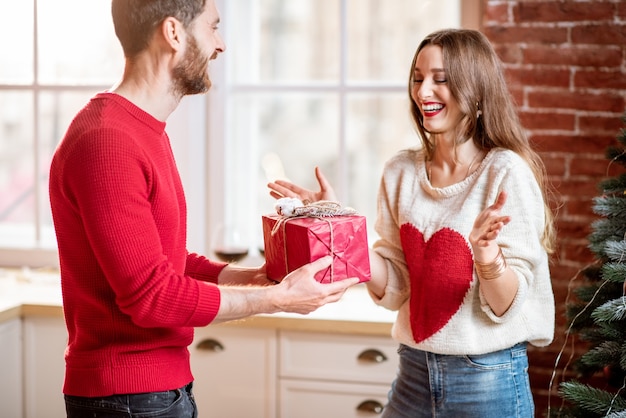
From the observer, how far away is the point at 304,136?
3.34 metres

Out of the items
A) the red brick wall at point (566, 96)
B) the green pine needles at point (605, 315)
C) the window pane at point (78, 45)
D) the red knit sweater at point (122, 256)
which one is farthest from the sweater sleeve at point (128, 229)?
the window pane at point (78, 45)

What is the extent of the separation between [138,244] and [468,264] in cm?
79

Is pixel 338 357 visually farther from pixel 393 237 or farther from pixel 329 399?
pixel 393 237

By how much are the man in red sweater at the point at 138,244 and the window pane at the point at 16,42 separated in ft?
6.02

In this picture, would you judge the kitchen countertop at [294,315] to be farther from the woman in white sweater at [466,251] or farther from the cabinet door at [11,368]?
the woman in white sweater at [466,251]

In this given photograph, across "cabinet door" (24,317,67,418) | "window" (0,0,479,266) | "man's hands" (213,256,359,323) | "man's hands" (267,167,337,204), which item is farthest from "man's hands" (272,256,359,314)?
"window" (0,0,479,266)

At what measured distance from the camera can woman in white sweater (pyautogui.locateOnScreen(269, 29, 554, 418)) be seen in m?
1.93

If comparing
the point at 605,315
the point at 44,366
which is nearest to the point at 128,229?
the point at 605,315

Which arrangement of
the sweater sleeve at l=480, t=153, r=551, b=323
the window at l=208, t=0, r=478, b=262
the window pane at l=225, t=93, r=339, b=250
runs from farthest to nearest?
Result: the window pane at l=225, t=93, r=339, b=250 → the window at l=208, t=0, r=478, b=262 → the sweater sleeve at l=480, t=153, r=551, b=323

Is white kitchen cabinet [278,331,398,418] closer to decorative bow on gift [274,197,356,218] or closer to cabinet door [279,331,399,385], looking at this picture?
cabinet door [279,331,399,385]

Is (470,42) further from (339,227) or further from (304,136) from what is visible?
(304,136)

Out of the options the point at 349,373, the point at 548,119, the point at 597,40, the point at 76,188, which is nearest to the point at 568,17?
the point at 597,40

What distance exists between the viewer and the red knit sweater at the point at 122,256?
1539 mm

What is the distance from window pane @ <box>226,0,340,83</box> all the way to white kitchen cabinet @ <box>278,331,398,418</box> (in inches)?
42.4
